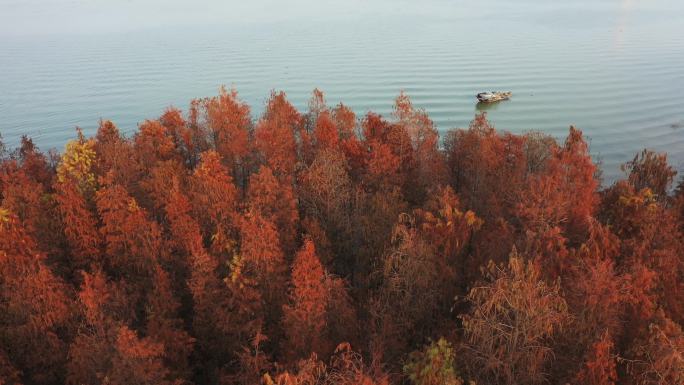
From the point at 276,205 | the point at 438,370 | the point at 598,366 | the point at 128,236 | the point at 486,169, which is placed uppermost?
the point at 486,169

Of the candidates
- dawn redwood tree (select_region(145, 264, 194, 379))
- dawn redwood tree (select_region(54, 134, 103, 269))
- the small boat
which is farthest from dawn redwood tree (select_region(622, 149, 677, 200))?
the small boat

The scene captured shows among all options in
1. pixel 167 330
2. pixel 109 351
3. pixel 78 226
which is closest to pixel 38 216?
pixel 78 226

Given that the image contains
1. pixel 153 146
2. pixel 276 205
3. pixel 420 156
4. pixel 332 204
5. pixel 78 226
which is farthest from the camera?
pixel 153 146

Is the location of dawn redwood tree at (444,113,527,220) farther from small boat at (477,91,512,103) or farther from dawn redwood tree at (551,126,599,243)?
small boat at (477,91,512,103)

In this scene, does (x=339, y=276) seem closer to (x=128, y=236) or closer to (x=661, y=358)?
(x=128, y=236)

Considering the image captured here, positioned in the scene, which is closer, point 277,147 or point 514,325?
point 514,325

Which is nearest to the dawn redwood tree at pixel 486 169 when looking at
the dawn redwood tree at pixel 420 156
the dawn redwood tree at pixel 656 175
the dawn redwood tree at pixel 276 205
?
the dawn redwood tree at pixel 420 156

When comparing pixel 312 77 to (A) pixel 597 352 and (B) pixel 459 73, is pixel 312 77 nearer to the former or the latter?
(B) pixel 459 73
